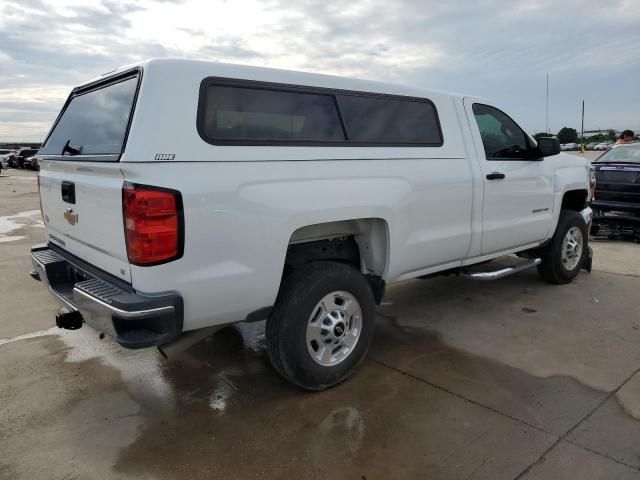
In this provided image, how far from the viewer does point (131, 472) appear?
8.66 ft

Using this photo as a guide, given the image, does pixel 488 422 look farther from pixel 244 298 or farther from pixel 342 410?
pixel 244 298

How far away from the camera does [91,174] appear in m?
2.96

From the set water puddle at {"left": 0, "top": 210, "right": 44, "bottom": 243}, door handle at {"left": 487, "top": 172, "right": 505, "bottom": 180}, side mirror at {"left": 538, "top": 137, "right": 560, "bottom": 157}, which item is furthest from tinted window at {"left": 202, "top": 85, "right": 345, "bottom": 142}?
water puddle at {"left": 0, "top": 210, "right": 44, "bottom": 243}

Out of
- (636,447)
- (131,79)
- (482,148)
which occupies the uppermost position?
(131,79)

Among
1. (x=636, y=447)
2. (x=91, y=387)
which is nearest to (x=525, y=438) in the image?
(x=636, y=447)

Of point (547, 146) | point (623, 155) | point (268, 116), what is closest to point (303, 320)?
point (268, 116)

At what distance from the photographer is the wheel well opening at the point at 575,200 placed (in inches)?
227

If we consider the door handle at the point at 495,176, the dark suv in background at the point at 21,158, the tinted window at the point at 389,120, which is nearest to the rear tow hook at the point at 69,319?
the tinted window at the point at 389,120

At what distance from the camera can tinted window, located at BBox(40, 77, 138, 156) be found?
9.48 feet

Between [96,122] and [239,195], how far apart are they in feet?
4.19

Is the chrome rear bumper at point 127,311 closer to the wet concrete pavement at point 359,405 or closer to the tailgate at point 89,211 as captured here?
the tailgate at point 89,211

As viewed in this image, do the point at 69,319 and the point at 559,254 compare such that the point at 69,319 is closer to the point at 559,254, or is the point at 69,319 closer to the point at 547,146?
the point at 547,146

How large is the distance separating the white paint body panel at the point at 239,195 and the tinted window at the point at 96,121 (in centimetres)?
17

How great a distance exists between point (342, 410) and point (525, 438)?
3.52 feet
